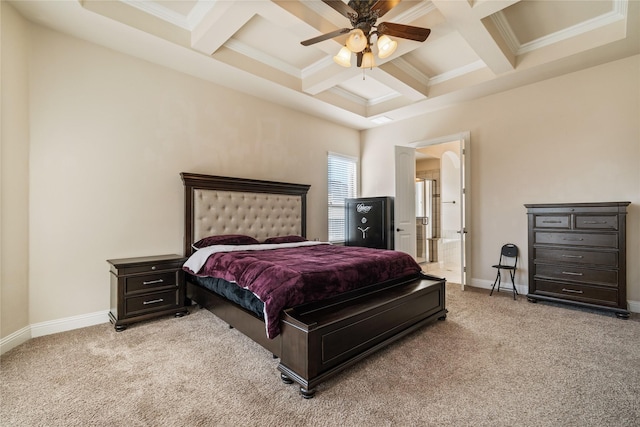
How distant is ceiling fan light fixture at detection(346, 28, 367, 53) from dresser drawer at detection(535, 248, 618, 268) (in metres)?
3.41

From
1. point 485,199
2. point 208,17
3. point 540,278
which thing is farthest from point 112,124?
point 540,278

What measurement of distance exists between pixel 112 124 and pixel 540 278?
18.3ft

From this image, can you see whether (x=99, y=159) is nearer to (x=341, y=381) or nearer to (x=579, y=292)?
(x=341, y=381)

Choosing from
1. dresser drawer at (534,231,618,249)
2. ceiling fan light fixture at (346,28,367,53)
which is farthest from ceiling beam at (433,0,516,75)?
dresser drawer at (534,231,618,249)

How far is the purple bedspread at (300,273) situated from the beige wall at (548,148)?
2.12m

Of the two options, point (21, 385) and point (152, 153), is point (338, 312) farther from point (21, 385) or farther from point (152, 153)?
point (152, 153)

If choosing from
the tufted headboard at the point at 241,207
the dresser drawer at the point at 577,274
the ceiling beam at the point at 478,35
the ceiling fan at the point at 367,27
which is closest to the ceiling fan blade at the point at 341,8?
the ceiling fan at the point at 367,27

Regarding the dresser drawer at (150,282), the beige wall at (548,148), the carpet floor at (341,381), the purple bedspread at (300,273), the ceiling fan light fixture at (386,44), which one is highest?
the ceiling fan light fixture at (386,44)

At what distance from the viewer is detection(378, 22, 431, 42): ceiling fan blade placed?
2.51 meters

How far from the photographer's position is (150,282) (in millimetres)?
3148

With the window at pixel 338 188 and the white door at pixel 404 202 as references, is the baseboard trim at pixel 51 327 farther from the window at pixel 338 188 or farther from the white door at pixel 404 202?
the white door at pixel 404 202

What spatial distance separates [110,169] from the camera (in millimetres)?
3271

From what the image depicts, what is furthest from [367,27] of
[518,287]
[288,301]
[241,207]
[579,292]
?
[518,287]

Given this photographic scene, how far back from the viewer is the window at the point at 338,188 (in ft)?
19.1
